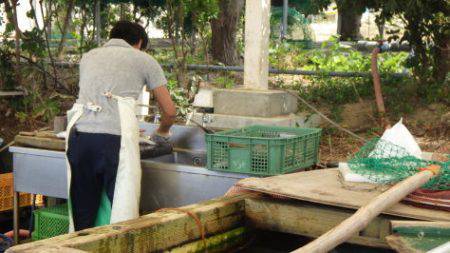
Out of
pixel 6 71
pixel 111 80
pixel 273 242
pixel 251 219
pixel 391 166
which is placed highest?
pixel 111 80

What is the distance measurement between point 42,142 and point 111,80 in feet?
3.37

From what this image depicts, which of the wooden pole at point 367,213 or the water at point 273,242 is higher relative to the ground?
the wooden pole at point 367,213

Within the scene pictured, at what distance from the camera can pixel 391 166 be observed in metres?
3.77

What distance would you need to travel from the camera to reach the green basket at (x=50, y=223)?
5.28m

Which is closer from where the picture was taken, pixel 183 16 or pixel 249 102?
pixel 249 102

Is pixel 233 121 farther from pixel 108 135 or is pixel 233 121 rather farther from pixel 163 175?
pixel 108 135

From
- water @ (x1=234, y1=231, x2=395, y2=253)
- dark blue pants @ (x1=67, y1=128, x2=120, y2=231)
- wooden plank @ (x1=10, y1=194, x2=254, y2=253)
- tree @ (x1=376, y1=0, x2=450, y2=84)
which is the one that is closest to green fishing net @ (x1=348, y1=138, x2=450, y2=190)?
water @ (x1=234, y1=231, x2=395, y2=253)

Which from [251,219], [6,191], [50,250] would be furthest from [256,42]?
[50,250]

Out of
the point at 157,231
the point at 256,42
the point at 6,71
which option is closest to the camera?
the point at 157,231

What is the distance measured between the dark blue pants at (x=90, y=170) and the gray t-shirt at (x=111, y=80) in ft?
0.22

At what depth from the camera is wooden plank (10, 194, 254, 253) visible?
10.0ft

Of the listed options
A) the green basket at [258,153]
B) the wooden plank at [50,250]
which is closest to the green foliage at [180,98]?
the green basket at [258,153]

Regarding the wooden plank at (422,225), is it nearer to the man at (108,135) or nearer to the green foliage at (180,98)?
the man at (108,135)

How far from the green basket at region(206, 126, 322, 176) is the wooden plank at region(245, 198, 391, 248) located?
0.52m
